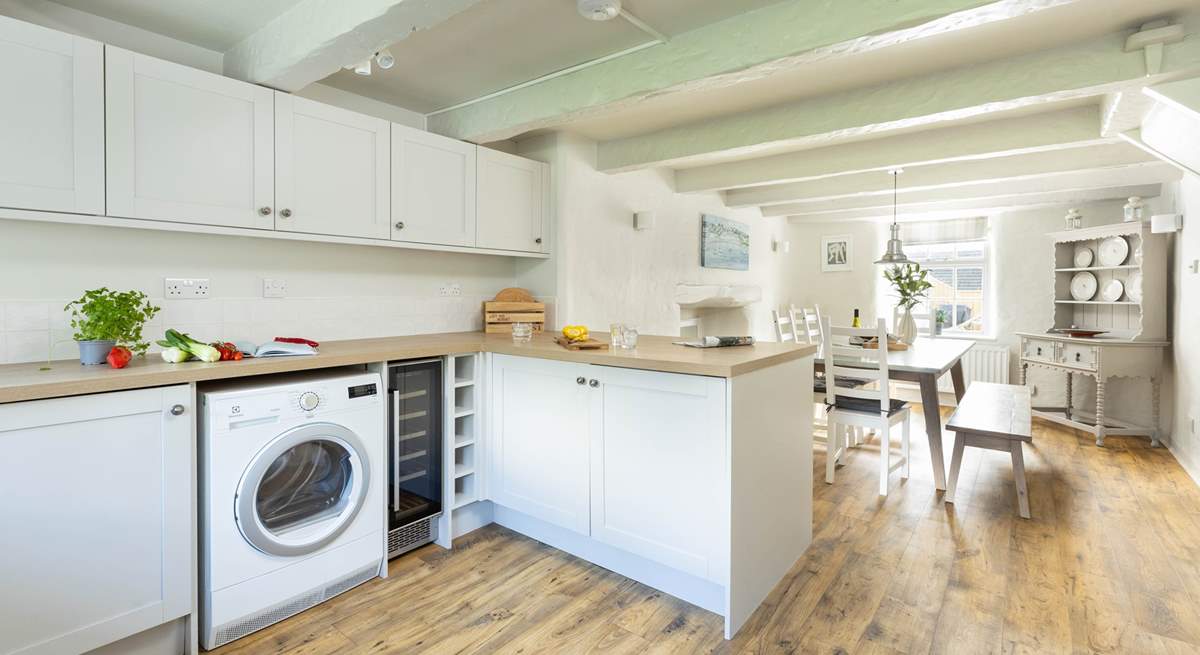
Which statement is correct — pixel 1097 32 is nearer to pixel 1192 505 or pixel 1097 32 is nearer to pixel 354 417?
pixel 1192 505

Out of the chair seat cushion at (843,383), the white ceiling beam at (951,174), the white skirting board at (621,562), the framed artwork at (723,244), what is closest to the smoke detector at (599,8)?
the white skirting board at (621,562)

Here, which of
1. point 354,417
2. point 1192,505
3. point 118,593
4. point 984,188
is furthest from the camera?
point 984,188

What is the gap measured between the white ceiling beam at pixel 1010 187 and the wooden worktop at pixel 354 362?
3.19 m

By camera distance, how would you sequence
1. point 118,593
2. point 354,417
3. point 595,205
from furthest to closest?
point 595,205 < point 354,417 < point 118,593

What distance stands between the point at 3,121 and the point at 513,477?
215 cm

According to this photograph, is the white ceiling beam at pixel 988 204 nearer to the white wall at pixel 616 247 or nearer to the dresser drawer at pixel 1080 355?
the dresser drawer at pixel 1080 355

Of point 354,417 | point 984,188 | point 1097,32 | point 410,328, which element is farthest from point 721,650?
point 984,188

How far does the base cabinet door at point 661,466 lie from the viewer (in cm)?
196

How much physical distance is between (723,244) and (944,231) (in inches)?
110

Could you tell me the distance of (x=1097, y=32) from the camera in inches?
89.2

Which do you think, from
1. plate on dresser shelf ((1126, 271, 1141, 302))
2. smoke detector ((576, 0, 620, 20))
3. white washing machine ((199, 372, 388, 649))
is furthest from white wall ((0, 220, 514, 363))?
plate on dresser shelf ((1126, 271, 1141, 302))

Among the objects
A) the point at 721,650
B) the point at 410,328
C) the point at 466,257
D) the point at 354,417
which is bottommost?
the point at 721,650

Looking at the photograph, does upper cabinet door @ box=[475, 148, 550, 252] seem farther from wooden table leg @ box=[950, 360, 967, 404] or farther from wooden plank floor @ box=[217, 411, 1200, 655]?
wooden table leg @ box=[950, 360, 967, 404]

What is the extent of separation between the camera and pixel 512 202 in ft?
11.0
